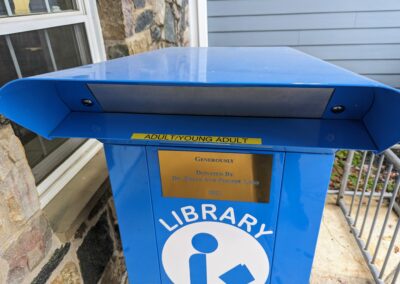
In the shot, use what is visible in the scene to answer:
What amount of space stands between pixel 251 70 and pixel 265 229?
575 mm

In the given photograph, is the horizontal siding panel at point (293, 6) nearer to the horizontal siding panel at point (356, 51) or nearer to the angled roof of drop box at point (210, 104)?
the horizontal siding panel at point (356, 51)

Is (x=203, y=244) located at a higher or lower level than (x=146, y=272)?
higher

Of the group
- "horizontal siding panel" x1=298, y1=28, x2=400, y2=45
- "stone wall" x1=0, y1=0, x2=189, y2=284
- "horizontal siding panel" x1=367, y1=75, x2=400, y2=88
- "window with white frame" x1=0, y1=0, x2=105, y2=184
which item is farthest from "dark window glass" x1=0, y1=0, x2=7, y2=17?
"horizontal siding panel" x1=367, y1=75, x2=400, y2=88

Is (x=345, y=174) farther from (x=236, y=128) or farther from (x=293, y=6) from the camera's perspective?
(x=236, y=128)

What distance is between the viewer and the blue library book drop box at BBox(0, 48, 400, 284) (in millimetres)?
729

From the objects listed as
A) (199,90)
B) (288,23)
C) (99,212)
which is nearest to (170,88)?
(199,90)

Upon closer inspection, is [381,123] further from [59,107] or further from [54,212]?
[54,212]

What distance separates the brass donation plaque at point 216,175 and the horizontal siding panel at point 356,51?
2.82m

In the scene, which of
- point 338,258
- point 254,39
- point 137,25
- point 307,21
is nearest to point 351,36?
point 307,21

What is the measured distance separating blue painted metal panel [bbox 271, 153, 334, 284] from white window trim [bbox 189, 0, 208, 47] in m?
2.67

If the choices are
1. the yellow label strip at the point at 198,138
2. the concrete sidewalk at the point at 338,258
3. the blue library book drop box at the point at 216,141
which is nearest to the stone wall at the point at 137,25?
the blue library book drop box at the point at 216,141

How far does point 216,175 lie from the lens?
3.11ft

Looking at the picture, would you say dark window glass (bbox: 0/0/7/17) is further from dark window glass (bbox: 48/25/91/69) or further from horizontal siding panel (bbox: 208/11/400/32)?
horizontal siding panel (bbox: 208/11/400/32)

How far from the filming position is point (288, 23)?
3.17 metres
